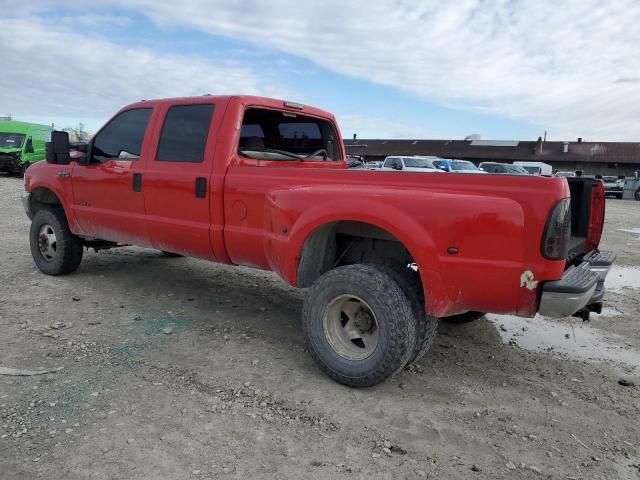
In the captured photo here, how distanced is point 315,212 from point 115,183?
260 cm

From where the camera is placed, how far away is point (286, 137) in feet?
17.4

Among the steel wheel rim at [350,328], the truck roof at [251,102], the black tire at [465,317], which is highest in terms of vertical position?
the truck roof at [251,102]

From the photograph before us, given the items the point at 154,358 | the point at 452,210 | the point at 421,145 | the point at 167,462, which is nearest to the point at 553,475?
the point at 452,210

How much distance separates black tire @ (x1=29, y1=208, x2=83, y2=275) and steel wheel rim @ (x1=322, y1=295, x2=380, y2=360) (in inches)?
147

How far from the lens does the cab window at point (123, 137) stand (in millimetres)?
5051

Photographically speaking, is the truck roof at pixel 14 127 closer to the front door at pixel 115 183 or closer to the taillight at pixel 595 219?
the front door at pixel 115 183

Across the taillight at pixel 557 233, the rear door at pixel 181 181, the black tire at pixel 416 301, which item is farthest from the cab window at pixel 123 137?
the taillight at pixel 557 233

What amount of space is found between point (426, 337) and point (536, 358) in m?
1.27

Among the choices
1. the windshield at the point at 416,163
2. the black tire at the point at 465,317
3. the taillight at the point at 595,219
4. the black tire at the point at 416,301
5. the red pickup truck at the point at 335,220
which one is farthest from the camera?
the windshield at the point at 416,163

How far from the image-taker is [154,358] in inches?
151

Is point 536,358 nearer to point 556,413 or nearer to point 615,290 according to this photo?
point 556,413

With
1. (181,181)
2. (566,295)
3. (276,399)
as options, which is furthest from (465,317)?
(181,181)

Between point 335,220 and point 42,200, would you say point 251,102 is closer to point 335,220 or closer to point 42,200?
point 335,220

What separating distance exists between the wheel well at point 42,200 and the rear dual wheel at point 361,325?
3.90m
